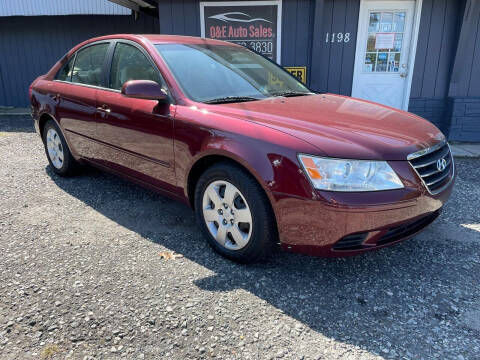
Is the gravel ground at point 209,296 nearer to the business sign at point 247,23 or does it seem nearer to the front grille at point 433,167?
the front grille at point 433,167

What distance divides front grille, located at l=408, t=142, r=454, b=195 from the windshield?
128 cm

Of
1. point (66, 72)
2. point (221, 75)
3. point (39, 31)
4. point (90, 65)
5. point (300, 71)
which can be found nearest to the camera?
point (221, 75)

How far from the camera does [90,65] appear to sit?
393cm

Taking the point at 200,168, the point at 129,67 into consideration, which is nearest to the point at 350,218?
the point at 200,168

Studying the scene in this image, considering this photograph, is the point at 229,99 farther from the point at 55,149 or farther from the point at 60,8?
the point at 60,8

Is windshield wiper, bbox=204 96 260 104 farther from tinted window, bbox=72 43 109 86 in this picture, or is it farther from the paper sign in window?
the paper sign in window

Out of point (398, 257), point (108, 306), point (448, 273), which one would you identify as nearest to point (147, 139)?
point (108, 306)

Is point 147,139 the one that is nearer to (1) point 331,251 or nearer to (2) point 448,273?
(1) point 331,251

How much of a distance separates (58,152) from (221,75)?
240cm

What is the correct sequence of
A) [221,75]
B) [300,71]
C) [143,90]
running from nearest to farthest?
[143,90], [221,75], [300,71]

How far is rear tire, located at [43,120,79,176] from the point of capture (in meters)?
4.34

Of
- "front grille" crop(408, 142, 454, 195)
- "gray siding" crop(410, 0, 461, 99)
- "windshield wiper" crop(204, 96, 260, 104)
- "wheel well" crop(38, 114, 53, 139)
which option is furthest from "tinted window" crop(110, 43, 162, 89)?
"gray siding" crop(410, 0, 461, 99)

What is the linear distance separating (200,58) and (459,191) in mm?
3197

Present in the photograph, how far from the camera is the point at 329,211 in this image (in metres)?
2.21
